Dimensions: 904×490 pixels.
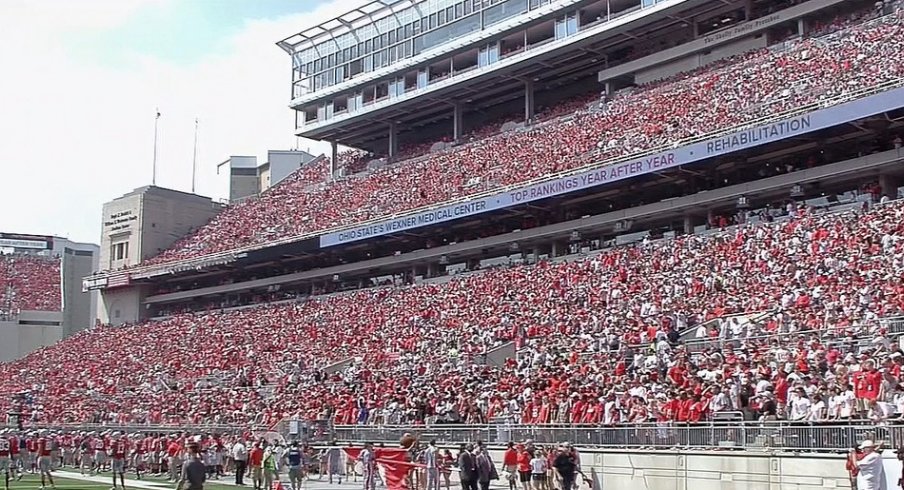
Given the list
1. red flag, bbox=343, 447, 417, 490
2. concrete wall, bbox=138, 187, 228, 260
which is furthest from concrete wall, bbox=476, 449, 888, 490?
concrete wall, bbox=138, 187, 228, 260

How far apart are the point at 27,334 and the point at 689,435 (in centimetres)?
5983

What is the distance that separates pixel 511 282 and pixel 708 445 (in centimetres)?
1824

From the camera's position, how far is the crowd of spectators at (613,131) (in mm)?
33406

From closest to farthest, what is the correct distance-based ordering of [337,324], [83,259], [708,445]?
1. [708,445]
2. [337,324]
3. [83,259]

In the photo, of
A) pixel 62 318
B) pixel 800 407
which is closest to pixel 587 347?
pixel 800 407

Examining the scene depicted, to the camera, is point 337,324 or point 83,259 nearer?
point 337,324

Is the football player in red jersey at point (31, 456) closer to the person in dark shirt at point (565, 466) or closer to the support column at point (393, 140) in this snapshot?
the person in dark shirt at point (565, 466)

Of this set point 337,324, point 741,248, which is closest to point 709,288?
point 741,248

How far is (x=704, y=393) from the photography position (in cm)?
1898

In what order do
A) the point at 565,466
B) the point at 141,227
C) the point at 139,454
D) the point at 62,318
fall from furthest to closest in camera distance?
the point at 62,318, the point at 141,227, the point at 139,454, the point at 565,466

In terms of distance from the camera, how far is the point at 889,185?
30.3m

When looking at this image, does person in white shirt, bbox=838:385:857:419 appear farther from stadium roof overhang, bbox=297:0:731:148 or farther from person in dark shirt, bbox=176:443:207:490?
stadium roof overhang, bbox=297:0:731:148

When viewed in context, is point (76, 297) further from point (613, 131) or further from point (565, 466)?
point (565, 466)

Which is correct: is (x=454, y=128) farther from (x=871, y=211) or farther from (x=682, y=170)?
(x=871, y=211)
